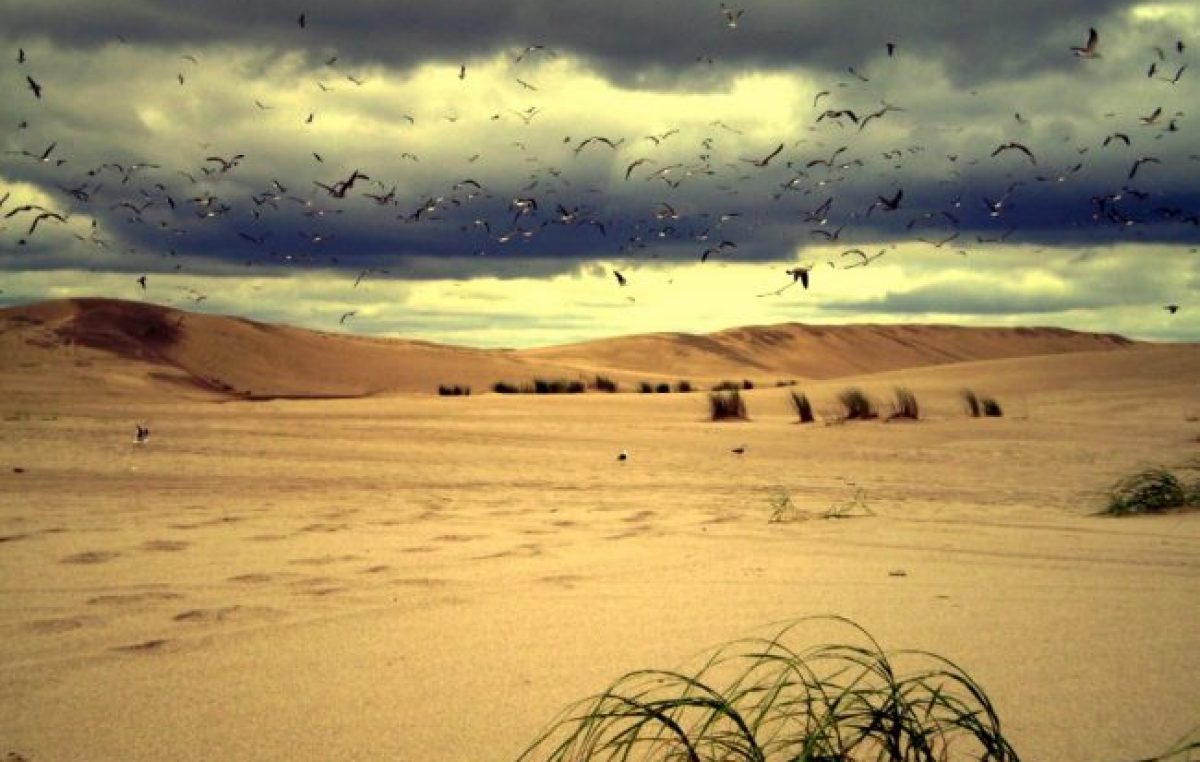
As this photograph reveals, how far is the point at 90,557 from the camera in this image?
16.8ft

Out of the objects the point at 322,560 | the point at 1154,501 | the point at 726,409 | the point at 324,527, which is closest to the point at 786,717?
the point at 322,560

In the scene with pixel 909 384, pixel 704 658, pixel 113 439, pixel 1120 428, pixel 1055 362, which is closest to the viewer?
pixel 704 658

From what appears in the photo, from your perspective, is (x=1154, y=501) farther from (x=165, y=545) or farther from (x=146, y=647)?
(x=146, y=647)

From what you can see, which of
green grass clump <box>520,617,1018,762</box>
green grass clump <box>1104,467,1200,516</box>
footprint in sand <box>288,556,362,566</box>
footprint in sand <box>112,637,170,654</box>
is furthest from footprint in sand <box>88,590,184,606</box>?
green grass clump <box>1104,467,1200,516</box>

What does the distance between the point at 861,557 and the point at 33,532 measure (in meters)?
4.41

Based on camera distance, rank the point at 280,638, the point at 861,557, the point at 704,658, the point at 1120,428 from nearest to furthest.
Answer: the point at 704,658 < the point at 280,638 < the point at 861,557 < the point at 1120,428

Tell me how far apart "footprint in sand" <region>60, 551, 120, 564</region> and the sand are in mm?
42

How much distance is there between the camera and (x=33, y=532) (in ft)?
19.2

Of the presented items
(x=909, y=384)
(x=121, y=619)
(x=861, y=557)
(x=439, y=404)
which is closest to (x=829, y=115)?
(x=861, y=557)

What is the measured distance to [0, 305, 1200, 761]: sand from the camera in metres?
2.91

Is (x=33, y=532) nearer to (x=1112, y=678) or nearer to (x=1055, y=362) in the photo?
(x=1112, y=678)

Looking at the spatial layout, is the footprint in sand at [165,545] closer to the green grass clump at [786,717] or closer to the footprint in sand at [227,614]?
the footprint in sand at [227,614]

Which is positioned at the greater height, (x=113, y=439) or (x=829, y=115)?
(x=829, y=115)

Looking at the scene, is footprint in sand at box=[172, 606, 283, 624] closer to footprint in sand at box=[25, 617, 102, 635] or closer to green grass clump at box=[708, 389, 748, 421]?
footprint in sand at box=[25, 617, 102, 635]
